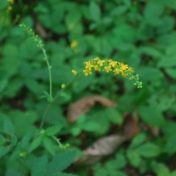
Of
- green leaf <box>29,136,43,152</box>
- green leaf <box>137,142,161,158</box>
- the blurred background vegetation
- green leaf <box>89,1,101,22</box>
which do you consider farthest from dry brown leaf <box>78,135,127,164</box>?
green leaf <box>89,1,101,22</box>

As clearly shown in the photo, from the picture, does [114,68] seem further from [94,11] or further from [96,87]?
[94,11]

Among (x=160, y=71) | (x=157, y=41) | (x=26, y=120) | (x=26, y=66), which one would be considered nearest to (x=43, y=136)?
(x=26, y=120)

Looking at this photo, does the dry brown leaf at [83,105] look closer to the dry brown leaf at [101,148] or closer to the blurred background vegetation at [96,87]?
the blurred background vegetation at [96,87]

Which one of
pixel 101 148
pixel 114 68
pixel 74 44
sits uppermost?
pixel 114 68

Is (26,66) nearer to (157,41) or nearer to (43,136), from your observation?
(43,136)

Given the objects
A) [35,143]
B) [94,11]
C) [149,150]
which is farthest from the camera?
[94,11]

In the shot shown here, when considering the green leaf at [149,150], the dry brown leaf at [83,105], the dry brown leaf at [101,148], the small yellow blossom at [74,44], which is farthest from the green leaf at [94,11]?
the green leaf at [149,150]

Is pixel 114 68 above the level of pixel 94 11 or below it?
above

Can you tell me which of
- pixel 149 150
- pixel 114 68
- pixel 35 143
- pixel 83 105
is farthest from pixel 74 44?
pixel 114 68
